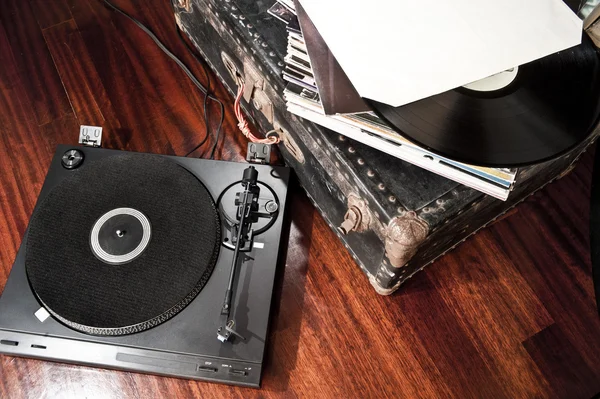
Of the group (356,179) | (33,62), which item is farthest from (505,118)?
(33,62)

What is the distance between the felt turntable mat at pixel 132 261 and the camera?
73 cm

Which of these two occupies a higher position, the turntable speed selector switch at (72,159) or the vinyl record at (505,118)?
the vinyl record at (505,118)

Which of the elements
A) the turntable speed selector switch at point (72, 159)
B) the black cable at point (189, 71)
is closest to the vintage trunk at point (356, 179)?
the black cable at point (189, 71)

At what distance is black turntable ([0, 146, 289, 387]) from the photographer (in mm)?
740

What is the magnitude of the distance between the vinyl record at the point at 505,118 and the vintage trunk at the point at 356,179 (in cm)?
7

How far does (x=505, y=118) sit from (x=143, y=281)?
0.53 metres

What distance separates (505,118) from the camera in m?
0.63

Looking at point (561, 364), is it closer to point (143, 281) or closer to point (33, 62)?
point (143, 281)

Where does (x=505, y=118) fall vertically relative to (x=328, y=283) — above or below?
above

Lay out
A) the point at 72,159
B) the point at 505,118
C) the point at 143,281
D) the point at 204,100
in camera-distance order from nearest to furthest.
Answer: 1. the point at 505,118
2. the point at 143,281
3. the point at 72,159
4. the point at 204,100

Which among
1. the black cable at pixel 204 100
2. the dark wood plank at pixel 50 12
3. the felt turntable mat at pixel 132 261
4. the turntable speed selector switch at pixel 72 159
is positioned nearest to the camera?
the felt turntable mat at pixel 132 261

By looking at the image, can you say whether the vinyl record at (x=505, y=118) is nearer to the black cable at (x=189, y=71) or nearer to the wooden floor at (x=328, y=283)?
the wooden floor at (x=328, y=283)

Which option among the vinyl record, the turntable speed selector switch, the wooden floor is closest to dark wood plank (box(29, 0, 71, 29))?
the wooden floor

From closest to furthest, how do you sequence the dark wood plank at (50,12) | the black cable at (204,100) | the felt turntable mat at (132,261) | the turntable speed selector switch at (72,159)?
the felt turntable mat at (132,261) < the turntable speed selector switch at (72,159) < the black cable at (204,100) < the dark wood plank at (50,12)
